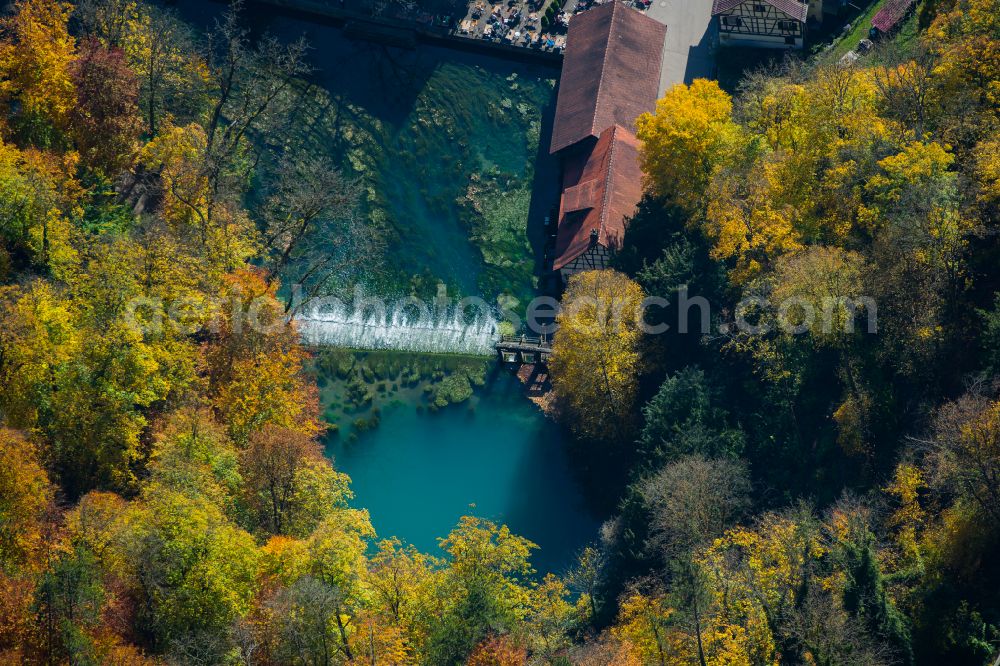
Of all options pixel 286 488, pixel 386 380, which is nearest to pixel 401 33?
pixel 386 380

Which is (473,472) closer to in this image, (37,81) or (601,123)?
(601,123)

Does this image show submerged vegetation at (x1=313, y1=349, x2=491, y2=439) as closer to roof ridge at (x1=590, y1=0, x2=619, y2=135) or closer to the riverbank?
roof ridge at (x1=590, y1=0, x2=619, y2=135)

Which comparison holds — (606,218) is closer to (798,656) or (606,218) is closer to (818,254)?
(818,254)

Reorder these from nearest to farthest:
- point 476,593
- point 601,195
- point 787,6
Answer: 1. point 476,593
2. point 601,195
3. point 787,6

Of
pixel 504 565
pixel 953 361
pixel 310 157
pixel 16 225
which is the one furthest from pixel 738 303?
pixel 16 225

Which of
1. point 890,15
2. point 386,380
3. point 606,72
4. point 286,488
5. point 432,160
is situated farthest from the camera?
point 432,160

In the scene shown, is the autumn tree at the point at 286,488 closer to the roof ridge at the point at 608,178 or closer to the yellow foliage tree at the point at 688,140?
the roof ridge at the point at 608,178
